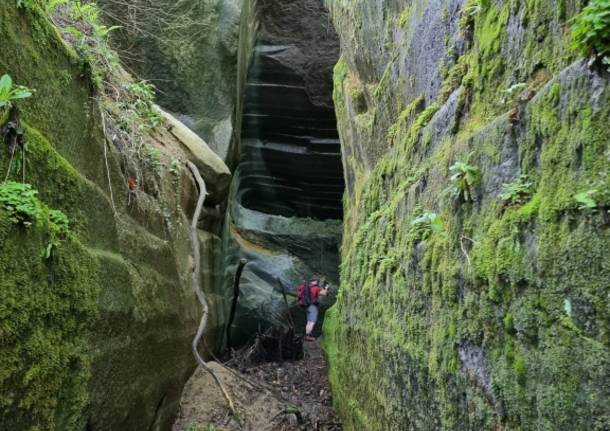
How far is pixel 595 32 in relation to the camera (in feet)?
7.52

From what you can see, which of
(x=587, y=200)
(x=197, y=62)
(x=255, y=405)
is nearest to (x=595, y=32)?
(x=587, y=200)

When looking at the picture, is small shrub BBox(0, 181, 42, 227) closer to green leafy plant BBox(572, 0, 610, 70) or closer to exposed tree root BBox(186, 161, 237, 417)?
green leafy plant BBox(572, 0, 610, 70)

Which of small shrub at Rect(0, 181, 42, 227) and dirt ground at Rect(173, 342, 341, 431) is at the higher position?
small shrub at Rect(0, 181, 42, 227)

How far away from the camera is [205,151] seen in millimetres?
9688

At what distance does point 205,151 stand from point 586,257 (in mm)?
8128

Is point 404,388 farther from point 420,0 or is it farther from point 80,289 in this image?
point 420,0

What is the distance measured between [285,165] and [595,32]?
50.2ft

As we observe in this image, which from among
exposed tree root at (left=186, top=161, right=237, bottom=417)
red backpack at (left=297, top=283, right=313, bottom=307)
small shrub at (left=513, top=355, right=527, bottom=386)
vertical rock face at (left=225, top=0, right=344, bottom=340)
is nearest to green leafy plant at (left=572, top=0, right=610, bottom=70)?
small shrub at (left=513, top=355, right=527, bottom=386)

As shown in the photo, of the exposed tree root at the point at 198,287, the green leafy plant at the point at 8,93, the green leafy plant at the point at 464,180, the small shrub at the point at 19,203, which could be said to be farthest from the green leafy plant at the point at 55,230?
the exposed tree root at the point at 198,287

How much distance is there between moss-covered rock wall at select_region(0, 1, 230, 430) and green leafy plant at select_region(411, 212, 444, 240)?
2.55 m

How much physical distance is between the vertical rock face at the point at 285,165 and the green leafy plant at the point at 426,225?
10.4m

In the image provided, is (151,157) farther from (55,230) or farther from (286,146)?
(286,146)

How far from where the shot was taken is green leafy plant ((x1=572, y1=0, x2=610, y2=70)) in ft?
7.41

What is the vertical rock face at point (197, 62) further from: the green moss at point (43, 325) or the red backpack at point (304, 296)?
the green moss at point (43, 325)
